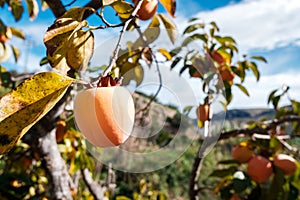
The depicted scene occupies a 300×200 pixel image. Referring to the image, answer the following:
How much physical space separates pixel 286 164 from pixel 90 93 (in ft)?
3.66

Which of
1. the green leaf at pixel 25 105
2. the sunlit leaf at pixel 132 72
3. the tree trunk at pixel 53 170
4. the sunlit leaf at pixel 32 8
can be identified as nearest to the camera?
the green leaf at pixel 25 105

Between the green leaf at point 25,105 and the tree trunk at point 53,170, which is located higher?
the green leaf at point 25,105

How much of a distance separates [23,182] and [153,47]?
0.78 metres

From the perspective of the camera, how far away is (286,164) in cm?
128

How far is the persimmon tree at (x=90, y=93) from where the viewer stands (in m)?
0.31

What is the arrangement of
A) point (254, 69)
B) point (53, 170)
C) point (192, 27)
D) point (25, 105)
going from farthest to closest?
point (254, 69) < point (192, 27) < point (53, 170) < point (25, 105)

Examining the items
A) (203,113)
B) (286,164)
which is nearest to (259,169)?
(286,164)

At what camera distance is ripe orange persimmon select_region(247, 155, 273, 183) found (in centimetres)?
127

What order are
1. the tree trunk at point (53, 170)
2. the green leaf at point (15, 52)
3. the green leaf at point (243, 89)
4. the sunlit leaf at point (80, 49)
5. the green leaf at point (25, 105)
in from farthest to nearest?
the green leaf at point (15, 52)
the green leaf at point (243, 89)
the tree trunk at point (53, 170)
the sunlit leaf at point (80, 49)
the green leaf at point (25, 105)

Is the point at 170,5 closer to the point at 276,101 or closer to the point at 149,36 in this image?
the point at 149,36

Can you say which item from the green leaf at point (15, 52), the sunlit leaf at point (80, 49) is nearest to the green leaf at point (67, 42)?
the sunlit leaf at point (80, 49)

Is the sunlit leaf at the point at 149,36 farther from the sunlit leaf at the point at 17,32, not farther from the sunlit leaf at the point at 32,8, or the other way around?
the sunlit leaf at the point at 17,32

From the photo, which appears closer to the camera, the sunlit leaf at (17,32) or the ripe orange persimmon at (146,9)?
the ripe orange persimmon at (146,9)

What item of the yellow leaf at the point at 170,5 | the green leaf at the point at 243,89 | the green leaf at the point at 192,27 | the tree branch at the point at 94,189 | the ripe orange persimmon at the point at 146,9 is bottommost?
the tree branch at the point at 94,189
